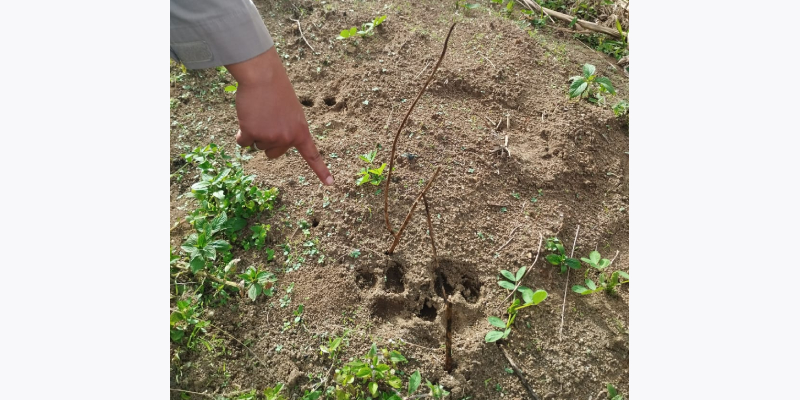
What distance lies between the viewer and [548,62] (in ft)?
8.41

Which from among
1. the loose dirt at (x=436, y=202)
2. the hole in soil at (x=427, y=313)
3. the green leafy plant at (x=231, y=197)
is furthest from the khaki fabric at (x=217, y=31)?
the hole in soil at (x=427, y=313)

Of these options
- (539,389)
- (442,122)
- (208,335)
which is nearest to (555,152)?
(442,122)

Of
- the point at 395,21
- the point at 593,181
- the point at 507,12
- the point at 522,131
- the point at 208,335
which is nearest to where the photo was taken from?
the point at 208,335

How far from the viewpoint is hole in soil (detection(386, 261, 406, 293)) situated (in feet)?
5.99

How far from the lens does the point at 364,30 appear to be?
2.64 meters

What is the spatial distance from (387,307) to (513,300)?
16.8 inches

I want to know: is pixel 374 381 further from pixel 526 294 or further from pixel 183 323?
pixel 183 323

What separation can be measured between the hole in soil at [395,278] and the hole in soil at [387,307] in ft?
0.19

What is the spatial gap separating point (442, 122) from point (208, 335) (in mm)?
1234

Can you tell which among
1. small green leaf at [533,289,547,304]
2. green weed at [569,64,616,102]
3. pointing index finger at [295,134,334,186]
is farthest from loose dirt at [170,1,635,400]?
pointing index finger at [295,134,334,186]

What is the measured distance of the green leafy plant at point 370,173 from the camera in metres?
1.92

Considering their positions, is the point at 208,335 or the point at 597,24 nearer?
the point at 208,335

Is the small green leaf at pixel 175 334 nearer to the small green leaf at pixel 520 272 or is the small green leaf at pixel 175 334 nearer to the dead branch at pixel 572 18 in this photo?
the small green leaf at pixel 520 272

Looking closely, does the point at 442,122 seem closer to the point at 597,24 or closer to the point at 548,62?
the point at 548,62
